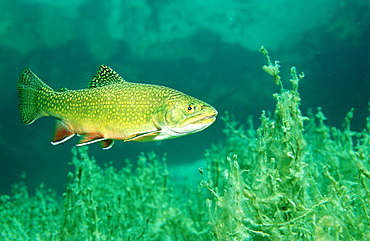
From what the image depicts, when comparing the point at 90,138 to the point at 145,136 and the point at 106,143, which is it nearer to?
the point at 106,143

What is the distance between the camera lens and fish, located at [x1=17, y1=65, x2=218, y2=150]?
2.63 metres

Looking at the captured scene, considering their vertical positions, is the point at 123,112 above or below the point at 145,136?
above

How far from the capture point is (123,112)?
2.78 meters

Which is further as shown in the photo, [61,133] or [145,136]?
[61,133]

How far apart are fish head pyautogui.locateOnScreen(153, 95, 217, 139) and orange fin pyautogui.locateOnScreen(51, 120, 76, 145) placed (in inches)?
43.6

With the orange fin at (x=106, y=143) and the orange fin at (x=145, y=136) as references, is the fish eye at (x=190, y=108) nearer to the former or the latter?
the orange fin at (x=145, y=136)

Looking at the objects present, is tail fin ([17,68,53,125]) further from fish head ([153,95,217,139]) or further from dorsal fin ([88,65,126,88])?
fish head ([153,95,217,139])

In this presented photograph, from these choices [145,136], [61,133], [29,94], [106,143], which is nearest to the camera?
[145,136]

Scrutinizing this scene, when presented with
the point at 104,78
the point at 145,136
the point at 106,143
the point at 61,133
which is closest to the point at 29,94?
the point at 61,133

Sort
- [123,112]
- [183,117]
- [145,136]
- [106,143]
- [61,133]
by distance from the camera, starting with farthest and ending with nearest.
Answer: [61,133], [106,143], [123,112], [183,117], [145,136]

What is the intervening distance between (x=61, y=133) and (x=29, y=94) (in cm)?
75

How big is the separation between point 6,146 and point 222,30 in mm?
18953

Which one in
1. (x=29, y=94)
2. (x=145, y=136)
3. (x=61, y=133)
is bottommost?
(x=145, y=136)

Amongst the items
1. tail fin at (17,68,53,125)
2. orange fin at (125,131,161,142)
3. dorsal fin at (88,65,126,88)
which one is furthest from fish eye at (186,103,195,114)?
tail fin at (17,68,53,125)
